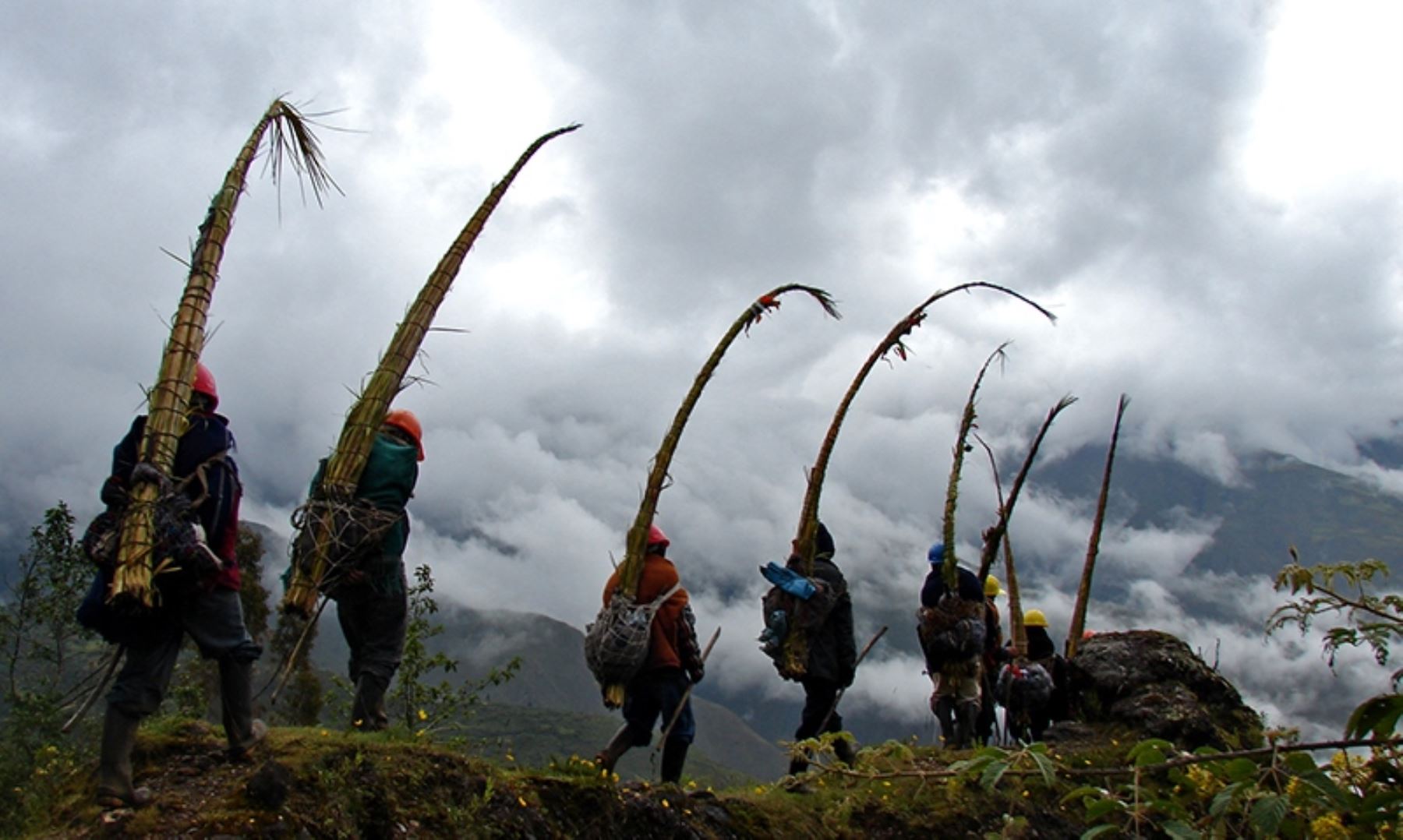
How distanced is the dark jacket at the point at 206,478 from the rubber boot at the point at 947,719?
722 centimetres

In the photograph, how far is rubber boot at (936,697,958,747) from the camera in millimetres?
9602

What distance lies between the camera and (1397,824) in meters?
1.83

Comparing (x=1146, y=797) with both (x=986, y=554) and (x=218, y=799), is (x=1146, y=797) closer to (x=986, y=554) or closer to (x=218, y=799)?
(x=218, y=799)

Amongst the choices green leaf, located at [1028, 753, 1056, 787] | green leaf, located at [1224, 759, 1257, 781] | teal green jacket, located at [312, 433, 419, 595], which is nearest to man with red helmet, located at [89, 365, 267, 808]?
teal green jacket, located at [312, 433, 419, 595]

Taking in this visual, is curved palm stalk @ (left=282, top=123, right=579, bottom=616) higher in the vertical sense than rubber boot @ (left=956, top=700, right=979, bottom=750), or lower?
higher

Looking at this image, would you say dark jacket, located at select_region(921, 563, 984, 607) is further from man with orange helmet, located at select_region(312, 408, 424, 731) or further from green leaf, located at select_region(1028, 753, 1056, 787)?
green leaf, located at select_region(1028, 753, 1056, 787)

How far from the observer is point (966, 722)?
9484 millimetres

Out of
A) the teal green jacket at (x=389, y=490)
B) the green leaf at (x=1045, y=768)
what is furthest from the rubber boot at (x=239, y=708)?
the green leaf at (x=1045, y=768)

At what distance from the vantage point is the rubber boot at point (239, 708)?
4699mm

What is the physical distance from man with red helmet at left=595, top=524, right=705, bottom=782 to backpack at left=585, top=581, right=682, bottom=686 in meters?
0.12

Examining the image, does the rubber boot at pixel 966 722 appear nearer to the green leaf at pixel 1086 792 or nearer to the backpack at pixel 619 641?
the backpack at pixel 619 641

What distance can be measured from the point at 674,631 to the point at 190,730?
3300 mm

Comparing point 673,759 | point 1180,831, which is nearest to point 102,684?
point 673,759

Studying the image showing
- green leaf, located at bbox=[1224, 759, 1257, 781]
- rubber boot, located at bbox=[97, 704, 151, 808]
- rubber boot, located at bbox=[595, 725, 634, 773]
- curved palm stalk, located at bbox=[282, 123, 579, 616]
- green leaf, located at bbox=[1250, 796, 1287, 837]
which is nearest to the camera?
green leaf, located at bbox=[1250, 796, 1287, 837]
